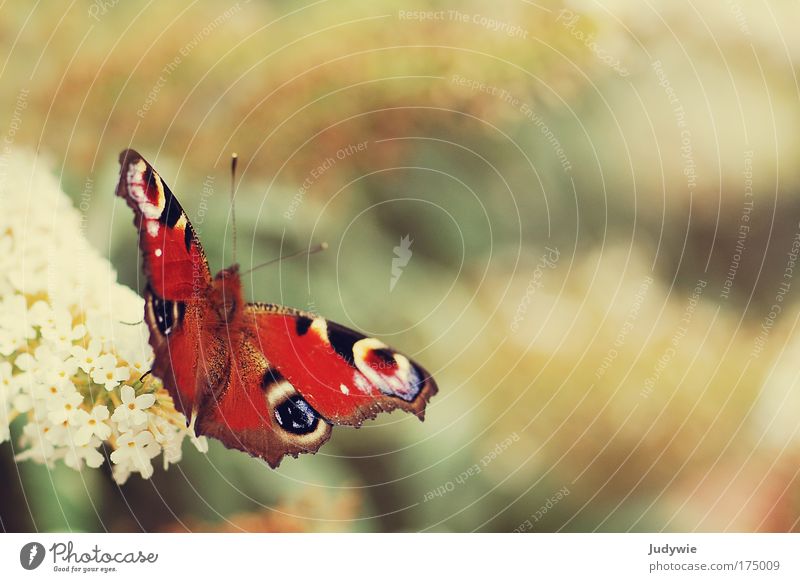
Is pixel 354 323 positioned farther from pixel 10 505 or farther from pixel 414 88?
pixel 10 505

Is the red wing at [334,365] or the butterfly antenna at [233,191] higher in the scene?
the butterfly antenna at [233,191]

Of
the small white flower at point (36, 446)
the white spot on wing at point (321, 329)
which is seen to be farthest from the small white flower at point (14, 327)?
the white spot on wing at point (321, 329)

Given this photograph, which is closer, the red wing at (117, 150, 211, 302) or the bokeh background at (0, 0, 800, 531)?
the red wing at (117, 150, 211, 302)

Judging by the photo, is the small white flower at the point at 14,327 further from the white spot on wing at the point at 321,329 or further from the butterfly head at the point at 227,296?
the white spot on wing at the point at 321,329

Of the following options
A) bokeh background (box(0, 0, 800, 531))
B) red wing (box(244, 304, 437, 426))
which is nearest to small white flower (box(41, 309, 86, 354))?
bokeh background (box(0, 0, 800, 531))

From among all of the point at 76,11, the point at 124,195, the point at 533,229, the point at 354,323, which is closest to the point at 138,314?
the point at 124,195
